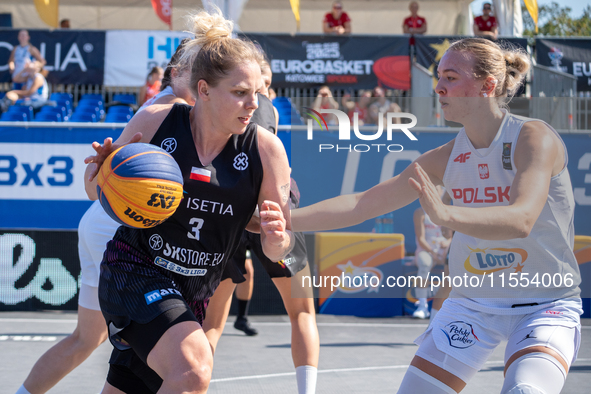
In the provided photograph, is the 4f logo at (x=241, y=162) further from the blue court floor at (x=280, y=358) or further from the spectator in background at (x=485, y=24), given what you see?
the spectator in background at (x=485, y=24)

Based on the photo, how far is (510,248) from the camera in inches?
98.6

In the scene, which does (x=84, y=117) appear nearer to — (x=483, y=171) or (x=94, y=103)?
(x=94, y=103)

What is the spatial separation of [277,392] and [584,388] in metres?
2.27

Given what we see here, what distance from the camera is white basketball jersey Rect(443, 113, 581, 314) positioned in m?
Result: 2.44

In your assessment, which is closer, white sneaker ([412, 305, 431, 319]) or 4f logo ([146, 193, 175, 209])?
4f logo ([146, 193, 175, 209])

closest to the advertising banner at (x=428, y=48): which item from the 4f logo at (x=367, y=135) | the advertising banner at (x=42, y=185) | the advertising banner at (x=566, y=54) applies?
the advertising banner at (x=566, y=54)

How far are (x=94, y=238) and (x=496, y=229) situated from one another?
2.22 m

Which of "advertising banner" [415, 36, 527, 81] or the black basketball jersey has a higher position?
"advertising banner" [415, 36, 527, 81]

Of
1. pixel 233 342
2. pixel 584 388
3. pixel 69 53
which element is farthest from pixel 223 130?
pixel 69 53

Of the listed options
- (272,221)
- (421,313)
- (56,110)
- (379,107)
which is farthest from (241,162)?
(56,110)

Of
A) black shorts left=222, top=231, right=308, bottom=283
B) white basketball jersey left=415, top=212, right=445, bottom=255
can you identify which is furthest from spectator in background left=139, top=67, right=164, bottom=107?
black shorts left=222, top=231, right=308, bottom=283

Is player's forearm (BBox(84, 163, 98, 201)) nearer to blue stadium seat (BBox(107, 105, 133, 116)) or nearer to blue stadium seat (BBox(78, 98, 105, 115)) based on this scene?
blue stadium seat (BBox(107, 105, 133, 116))

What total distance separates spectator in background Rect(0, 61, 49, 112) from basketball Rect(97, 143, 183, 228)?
9.39m

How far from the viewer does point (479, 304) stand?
2496 mm
